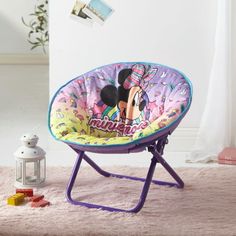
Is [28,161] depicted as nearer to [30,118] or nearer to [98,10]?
[98,10]

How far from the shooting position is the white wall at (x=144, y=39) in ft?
11.4

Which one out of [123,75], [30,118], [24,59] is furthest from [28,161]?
[24,59]

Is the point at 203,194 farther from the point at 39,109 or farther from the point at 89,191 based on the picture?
the point at 39,109

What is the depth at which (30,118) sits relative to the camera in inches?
170

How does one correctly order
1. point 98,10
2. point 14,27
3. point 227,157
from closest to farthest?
point 227,157
point 98,10
point 14,27

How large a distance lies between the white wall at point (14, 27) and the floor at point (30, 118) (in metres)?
0.20

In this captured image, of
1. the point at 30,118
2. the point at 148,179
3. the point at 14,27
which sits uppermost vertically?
the point at 14,27

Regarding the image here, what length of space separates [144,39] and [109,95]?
31.7 inches

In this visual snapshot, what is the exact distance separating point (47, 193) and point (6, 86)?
9.67ft

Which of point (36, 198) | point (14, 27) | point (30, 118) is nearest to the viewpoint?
point (36, 198)

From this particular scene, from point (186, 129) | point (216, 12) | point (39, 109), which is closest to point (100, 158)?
point (186, 129)

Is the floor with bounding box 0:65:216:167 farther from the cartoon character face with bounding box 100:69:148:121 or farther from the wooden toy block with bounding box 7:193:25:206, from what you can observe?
the wooden toy block with bounding box 7:193:25:206

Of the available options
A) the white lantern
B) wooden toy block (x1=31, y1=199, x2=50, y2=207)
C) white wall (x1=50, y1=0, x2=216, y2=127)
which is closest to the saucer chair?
wooden toy block (x1=31, y1=199, x2=50, y2=207)

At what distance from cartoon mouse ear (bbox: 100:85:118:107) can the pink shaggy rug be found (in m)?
0.38
